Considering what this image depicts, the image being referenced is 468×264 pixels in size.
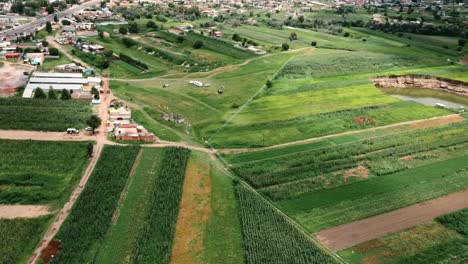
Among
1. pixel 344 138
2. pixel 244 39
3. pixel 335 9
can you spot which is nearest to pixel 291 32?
pixel 244 39

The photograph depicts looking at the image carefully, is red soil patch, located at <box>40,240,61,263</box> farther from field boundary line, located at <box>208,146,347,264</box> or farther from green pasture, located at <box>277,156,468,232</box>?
green pasture, located at <box>277,156,468,232</box>

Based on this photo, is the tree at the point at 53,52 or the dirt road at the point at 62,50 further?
the tree at the point at 53,52

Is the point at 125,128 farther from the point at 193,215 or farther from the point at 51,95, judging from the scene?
the point at 193,215

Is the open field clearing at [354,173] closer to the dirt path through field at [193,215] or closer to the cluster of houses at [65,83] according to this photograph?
the dirt path through field at [193,215]

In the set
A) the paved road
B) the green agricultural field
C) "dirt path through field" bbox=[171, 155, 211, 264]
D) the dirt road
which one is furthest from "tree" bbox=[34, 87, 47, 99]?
the paved road

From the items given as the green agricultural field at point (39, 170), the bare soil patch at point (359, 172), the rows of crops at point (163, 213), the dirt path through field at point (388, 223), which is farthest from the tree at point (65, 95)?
the dirt path through field at point (388, 223)

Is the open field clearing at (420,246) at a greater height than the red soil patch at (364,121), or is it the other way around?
the red soil patch at (364,121)

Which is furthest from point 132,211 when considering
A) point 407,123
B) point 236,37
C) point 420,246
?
point 236,37
